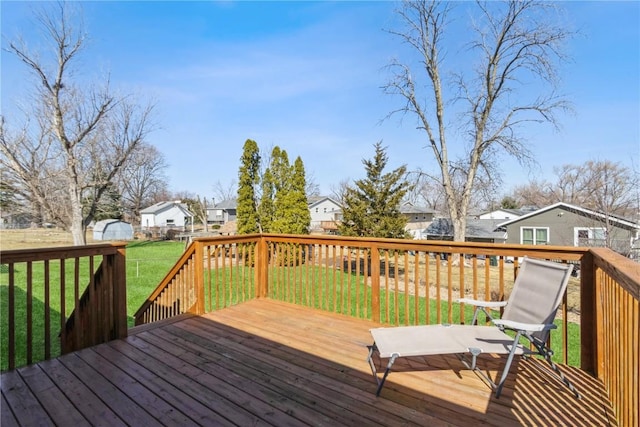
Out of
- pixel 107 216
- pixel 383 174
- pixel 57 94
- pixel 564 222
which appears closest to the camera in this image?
pixel 383 174

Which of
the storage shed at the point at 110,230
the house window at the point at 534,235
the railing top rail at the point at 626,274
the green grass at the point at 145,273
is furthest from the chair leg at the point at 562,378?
the storage shed at the point at 110,230

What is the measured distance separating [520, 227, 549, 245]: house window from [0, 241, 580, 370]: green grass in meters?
13.4

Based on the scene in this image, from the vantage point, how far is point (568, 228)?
59.2 feet

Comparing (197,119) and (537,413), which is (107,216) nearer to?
(197,119)

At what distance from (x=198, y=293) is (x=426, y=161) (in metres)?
14.6

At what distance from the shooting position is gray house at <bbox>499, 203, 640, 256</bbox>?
12.5 metres

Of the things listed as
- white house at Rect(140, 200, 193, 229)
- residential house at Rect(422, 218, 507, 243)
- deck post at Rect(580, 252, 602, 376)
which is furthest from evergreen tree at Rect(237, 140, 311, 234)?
white house at Rect(140, 200, 193, 229)

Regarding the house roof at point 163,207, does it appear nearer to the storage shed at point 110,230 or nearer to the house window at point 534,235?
the storage shed at point 110,230

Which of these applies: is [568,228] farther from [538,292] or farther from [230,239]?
[230,239]

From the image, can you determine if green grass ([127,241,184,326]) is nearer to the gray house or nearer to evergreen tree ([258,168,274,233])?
evergreen tree ([258,168,274,233])

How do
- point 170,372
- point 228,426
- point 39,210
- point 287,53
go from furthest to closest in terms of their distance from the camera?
1. point 39,210
2. point 287,53
3. point 170,372
4. point 228,426

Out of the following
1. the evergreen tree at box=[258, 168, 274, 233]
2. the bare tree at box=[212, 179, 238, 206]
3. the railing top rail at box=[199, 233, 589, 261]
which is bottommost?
the railing top rail at box=[199, 233, 589, 261]

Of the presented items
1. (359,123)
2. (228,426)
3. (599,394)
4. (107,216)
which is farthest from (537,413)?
(107,216)

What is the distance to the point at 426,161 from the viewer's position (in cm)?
1634
